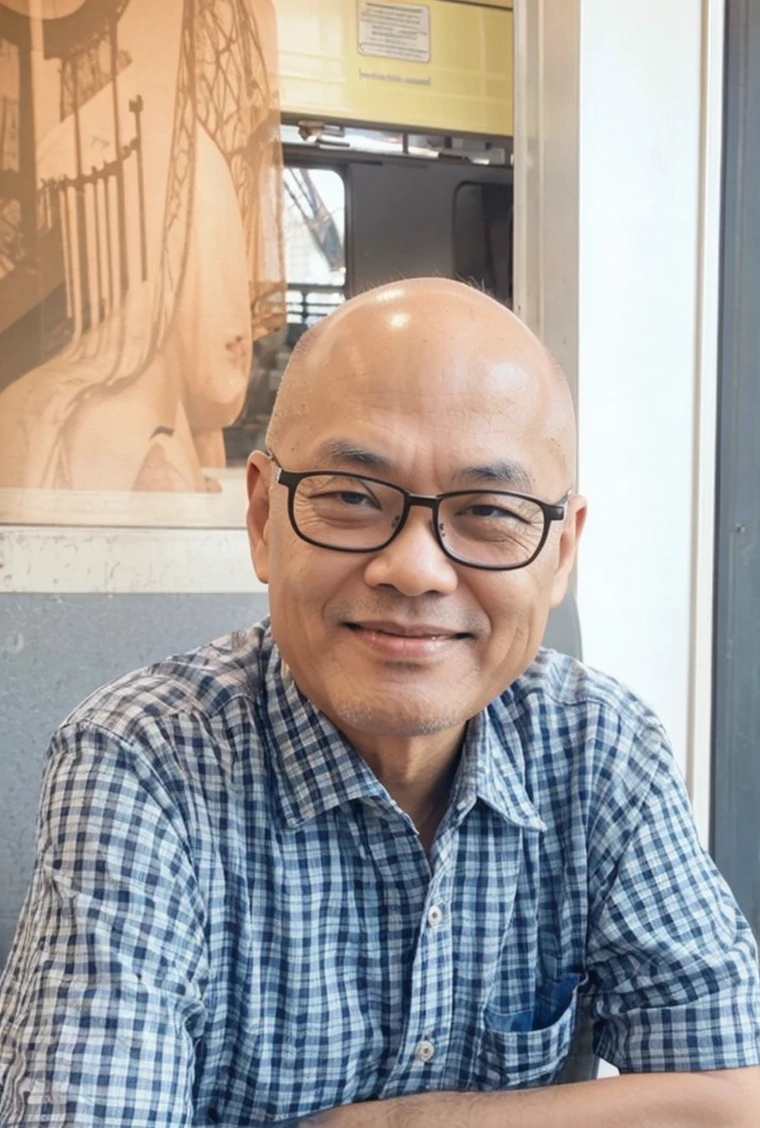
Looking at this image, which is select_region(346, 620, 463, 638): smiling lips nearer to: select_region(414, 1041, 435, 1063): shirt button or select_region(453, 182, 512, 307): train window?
select_region(414, 1041, 435, 1063): shirt button

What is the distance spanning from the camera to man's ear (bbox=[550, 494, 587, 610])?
102 cm

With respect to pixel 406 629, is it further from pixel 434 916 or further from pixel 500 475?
pixel 434 916

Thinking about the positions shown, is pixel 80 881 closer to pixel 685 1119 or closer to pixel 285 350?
pixel 685 1119

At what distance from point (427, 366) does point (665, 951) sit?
681 mm

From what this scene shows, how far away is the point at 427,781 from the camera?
1.07 metres

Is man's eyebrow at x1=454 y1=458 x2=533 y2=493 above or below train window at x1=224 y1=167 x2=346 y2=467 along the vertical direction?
below

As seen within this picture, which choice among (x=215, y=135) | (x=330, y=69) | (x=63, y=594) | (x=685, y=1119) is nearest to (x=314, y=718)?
(x=685, y=1119)

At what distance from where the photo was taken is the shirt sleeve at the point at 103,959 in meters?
0.81

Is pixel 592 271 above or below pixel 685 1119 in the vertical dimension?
above

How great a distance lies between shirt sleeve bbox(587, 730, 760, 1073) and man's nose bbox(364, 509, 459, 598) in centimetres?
39

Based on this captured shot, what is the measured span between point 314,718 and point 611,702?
0.37 meters

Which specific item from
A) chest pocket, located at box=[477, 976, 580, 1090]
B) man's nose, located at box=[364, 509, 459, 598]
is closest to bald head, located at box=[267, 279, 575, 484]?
man's nose, located at box=[364, 509, 459, 598]

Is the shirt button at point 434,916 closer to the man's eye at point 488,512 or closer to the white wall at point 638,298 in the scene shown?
the man's eye at point 488,512

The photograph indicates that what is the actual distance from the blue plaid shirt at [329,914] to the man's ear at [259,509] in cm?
13
